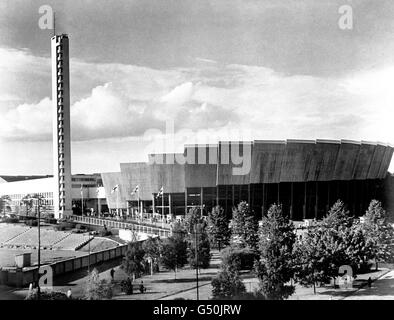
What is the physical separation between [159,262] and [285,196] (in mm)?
35351

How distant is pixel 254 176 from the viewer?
6222 centimetres

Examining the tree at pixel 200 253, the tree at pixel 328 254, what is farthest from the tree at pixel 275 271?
the tree at pixel 200 253

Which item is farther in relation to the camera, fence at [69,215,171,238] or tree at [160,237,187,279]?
fence at [69,215,171,238]

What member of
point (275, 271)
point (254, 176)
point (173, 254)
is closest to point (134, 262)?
point (173, 254)

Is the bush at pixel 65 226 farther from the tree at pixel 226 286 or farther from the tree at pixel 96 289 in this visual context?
the tree at pixel 226 286

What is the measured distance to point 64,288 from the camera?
1149 inches

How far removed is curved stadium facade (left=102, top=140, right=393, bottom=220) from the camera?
60250mm

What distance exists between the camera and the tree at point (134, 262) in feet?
102

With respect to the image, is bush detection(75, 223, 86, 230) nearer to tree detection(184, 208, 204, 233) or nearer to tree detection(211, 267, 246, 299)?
tree detection(184, 208, 204, 233)

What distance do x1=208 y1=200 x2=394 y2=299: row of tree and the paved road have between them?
5.89ft

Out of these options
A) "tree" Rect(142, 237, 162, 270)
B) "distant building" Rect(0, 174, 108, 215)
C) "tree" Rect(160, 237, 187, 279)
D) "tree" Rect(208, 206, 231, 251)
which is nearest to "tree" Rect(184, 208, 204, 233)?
"tree" Rect(208, 206, 231, 251)
